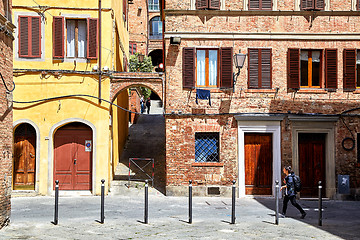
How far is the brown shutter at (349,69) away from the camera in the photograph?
1812 centimetres

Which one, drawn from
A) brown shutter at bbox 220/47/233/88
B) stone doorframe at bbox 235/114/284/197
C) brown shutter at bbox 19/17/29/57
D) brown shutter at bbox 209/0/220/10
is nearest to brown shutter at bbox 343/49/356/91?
stone doorframe at bbox 235/114/284/197

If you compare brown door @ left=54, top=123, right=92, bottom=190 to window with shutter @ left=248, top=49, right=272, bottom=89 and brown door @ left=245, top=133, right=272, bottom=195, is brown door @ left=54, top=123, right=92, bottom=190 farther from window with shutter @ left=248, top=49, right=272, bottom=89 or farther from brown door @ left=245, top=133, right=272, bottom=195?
window with shutter @ left=248, top=49, right=272, bottom=89

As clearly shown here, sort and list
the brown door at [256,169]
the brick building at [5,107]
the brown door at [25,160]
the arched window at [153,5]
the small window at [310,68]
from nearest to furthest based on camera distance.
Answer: the brick building at [5,107], the brown door at [25,160], the brown door at [256,169], the small window at [310,68], the arched window at [153,5]

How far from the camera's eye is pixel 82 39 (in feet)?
59.7

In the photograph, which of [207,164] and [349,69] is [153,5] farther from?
[207,164]

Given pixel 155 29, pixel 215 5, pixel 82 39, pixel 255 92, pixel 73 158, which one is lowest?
pixel 73 158

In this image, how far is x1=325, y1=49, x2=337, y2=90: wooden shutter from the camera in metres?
18.1

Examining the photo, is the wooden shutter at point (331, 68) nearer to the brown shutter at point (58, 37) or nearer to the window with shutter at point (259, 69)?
the window with shutter at point (259, 69)

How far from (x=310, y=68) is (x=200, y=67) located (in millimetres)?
4383

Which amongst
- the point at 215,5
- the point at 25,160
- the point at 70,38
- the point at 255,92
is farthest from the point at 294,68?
the point at 25,160

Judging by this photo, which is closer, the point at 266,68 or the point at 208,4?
the point at 208,4

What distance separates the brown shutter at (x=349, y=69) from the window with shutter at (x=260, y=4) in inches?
138

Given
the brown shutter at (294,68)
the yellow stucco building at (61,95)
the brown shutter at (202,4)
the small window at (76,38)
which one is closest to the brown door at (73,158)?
the yellow stucco building at (61,95)

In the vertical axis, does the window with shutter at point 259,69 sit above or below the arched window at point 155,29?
below
